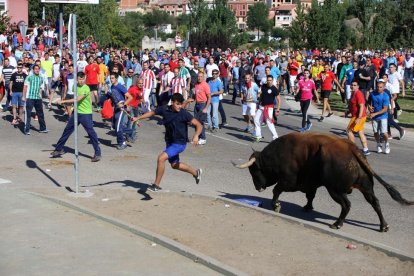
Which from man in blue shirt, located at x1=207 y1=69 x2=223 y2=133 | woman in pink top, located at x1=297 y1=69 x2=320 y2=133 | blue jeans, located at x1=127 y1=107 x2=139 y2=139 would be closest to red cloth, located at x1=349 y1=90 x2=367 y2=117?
woman in pink top, located at x1=297 y1=69 x2=320 y2=133

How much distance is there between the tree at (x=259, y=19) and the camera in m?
160

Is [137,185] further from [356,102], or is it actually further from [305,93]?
[305,93]

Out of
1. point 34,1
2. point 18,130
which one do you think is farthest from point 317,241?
point 34,1

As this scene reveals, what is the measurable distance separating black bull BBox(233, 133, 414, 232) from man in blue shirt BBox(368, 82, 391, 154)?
21.8ft

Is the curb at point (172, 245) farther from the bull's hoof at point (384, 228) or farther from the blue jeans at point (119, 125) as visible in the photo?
the blue jeans at point (119, 125)

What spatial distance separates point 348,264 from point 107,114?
983cm

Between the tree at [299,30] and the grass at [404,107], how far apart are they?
42.1 ft

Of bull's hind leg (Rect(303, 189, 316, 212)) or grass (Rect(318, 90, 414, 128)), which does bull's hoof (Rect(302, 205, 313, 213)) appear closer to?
bull's hind leg (Rect(303, 189, 316, 212))

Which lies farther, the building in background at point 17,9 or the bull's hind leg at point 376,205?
the building in background at point 17,9

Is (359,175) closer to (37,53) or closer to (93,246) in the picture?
(93,246)

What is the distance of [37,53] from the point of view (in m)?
28.3

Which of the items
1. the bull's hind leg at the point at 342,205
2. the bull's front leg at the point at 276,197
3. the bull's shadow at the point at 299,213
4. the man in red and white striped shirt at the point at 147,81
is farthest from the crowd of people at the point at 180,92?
the bull's hind leg at the point at 342,205

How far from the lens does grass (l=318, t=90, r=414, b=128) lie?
22.8m

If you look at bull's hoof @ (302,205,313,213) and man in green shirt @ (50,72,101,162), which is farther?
man in green shirt @ (50,72,101,162)
